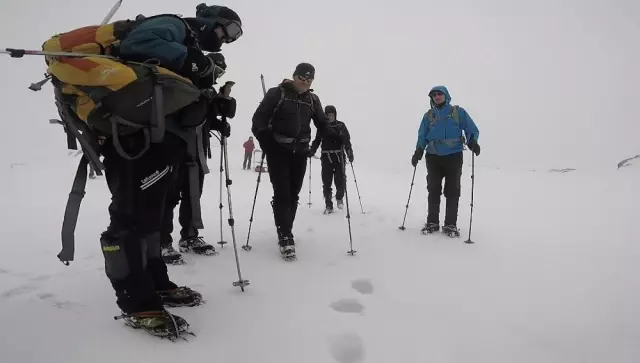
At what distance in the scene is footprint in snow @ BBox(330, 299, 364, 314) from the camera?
3146 mm

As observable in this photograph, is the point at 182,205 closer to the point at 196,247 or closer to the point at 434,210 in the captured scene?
the point at 196,247

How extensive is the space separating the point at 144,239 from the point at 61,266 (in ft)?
6.34

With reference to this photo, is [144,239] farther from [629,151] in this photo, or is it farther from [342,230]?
[629,151]

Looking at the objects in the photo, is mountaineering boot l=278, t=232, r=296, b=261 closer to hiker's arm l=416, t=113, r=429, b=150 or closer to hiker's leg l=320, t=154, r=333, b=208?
hiker's arm l=416, t=113, r=429, b=150

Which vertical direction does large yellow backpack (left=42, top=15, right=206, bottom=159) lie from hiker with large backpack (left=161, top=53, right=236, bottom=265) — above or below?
above

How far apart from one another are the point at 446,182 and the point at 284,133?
3.12 metres

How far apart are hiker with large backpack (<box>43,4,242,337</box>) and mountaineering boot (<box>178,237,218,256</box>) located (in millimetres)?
1919

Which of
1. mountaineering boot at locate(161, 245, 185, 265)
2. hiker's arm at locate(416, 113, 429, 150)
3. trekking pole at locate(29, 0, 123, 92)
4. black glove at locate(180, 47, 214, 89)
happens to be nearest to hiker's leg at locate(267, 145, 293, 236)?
mountaineering boot at locate(161, 245, 185, 265)

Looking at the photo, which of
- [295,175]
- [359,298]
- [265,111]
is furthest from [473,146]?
[359,298]

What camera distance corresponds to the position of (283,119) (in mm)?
4738

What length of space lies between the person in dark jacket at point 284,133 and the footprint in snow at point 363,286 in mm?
1082

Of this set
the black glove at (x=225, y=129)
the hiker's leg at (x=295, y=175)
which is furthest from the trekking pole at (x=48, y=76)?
the hiker's leg at (x=295, y=175)

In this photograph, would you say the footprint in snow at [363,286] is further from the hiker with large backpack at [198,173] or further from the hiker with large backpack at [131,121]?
the hiker with large backpack at [131,121]

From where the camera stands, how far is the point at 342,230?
20.8 ft
